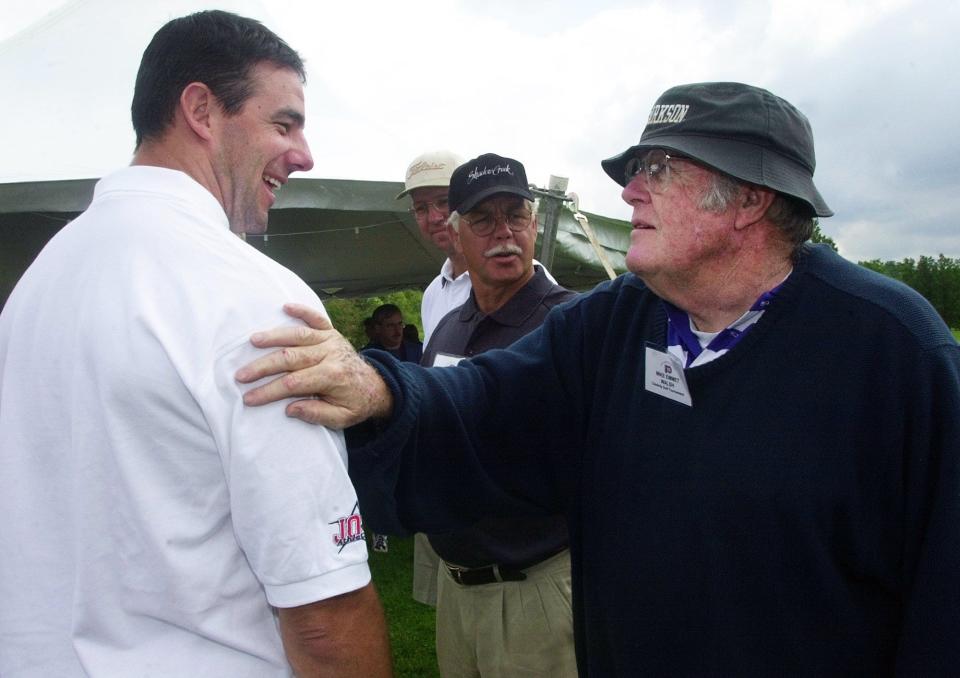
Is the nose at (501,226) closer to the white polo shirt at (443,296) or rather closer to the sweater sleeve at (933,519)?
the white polo shirt at (443,296)

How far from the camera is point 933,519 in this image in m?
1.31

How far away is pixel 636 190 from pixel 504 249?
96cm

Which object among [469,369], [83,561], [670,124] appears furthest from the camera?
[469,369]

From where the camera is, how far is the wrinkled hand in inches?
44.3

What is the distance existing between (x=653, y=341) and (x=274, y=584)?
1.00 metres

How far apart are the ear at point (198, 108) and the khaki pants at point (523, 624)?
64.7 inches

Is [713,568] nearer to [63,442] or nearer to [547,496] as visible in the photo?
[547,496]

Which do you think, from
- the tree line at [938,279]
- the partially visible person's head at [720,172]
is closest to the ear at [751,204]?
the partially visible person's head at [720,172]

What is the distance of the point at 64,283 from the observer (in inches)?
44.0

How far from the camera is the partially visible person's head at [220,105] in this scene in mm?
1438

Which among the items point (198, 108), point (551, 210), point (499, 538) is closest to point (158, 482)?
point (198, 108)

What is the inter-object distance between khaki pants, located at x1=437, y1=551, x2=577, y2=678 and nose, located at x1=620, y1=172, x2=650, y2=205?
3.92 feet

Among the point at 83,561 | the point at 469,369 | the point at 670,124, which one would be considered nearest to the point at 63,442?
the point at 83,561

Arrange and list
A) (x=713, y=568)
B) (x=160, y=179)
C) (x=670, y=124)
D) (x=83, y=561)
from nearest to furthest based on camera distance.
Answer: (x=83, y=561), (x=160, y=179), (x=713, y=568), (x=670, y=124)
